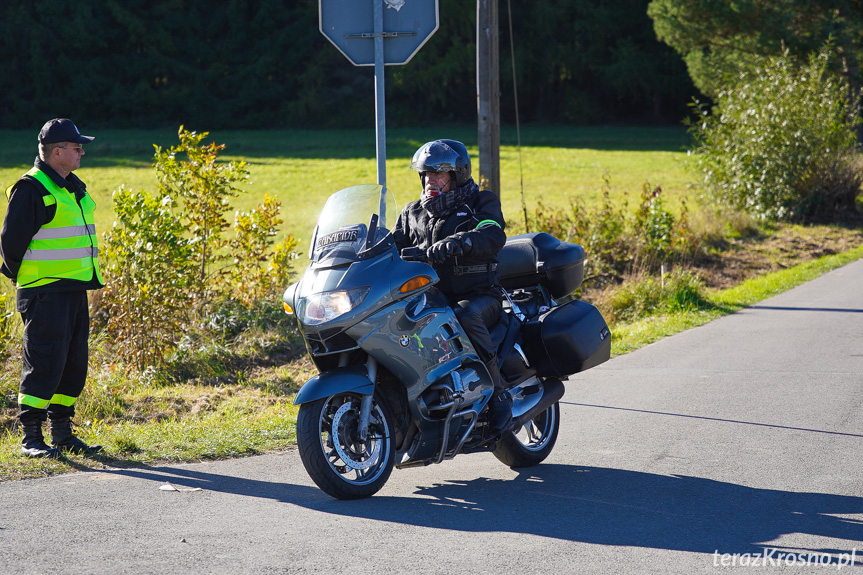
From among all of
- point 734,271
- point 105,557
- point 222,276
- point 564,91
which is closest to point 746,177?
point 734,271

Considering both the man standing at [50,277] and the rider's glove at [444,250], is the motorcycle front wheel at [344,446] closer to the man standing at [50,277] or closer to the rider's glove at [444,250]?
the rider's glove at [444,250]

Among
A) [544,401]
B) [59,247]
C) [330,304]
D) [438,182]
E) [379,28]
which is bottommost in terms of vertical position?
Result: [544,401]

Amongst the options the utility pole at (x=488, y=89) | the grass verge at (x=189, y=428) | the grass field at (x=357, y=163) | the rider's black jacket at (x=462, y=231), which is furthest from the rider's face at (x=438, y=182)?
the grass field at (x=357, y=163)

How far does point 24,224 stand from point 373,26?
269 centimetres

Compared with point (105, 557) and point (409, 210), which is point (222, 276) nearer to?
point (409, 210)

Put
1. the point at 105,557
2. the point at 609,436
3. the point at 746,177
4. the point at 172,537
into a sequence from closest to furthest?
the point at 105,557 → the point at 172,537 → the point at 609,436 → the point at 746,177

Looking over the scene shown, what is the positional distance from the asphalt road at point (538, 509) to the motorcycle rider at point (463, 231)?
2.26 ft

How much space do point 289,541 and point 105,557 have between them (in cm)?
81

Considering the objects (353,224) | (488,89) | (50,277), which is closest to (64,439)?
(50,277)

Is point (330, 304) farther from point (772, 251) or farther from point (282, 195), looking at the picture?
point (282, 195)

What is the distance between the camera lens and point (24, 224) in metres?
5.76

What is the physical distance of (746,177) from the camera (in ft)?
63.5

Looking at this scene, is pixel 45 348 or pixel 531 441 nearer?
pixel 45 348

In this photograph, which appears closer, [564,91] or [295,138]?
[295,138]
